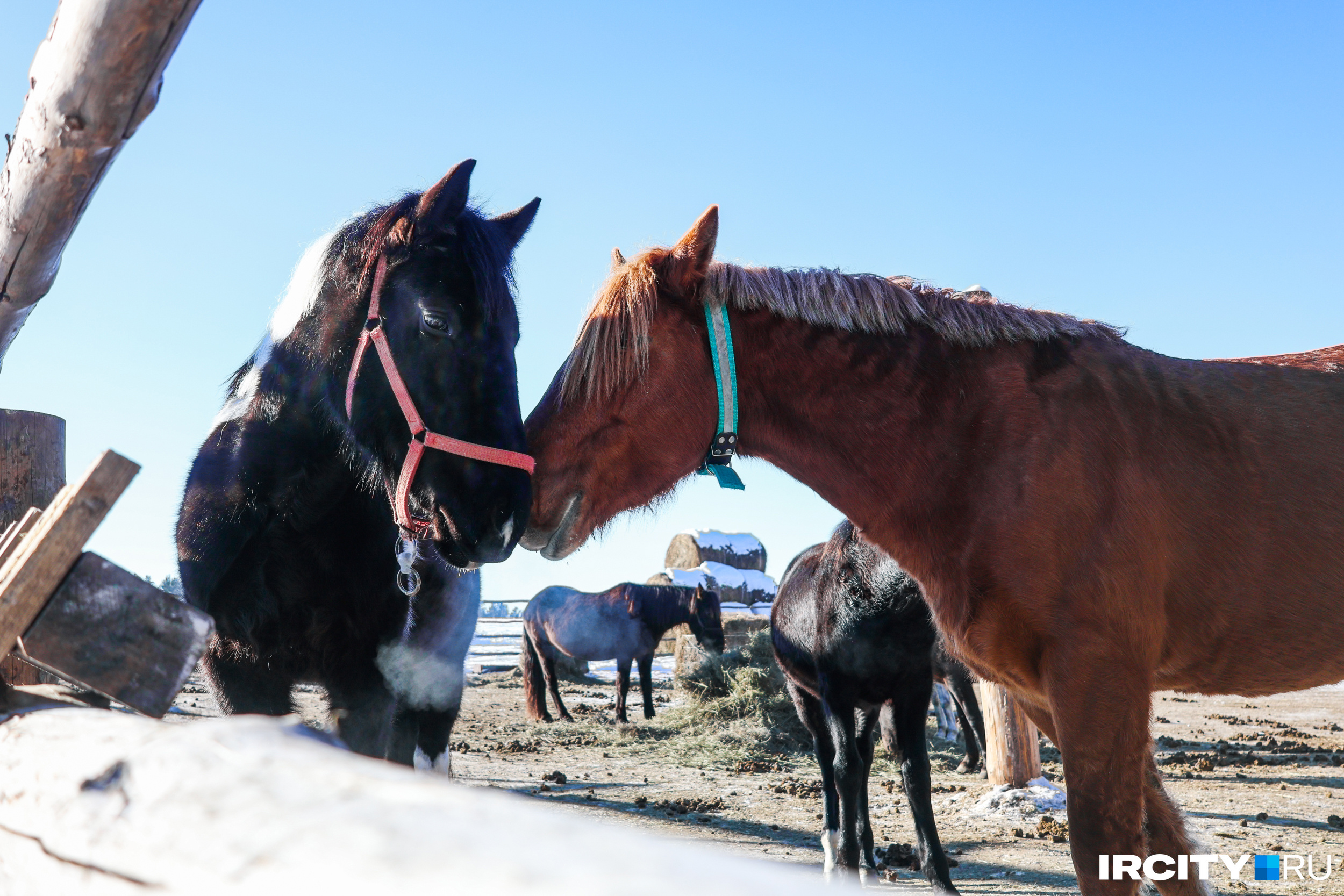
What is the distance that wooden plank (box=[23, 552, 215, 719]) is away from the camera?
144 centimetres

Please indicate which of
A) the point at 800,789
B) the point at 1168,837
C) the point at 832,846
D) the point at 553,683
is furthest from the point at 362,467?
the point at 553,683

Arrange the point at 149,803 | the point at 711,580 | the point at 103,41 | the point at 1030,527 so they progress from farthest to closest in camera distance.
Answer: the point at 711,580 < the point at 1030,527 < the point at 103,41 < the point at 149,803

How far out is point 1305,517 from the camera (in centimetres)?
229

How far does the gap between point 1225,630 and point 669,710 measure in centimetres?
896

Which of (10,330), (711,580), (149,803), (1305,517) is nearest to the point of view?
(149,803)

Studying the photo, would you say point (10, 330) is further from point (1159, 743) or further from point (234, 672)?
point (1159, 743)

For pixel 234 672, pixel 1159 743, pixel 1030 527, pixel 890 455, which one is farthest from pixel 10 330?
pixel 1159 743

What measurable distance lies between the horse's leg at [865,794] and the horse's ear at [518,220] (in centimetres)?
343

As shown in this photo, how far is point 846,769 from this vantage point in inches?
186

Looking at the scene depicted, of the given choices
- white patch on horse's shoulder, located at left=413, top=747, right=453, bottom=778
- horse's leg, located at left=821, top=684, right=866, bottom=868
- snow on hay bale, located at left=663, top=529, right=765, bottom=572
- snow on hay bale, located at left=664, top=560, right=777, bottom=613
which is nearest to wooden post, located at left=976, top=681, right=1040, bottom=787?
horse's leg, located at left=821, top=684, right=866, bottom=868

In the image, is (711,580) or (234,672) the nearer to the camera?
(234,672)

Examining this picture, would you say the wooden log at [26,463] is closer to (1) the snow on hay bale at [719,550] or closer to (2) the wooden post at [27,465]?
(2) the wooden post at [27,465]

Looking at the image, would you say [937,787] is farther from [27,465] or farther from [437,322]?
[27,465]

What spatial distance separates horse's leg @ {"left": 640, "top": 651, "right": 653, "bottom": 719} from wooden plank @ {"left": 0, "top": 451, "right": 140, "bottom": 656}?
420 inches
